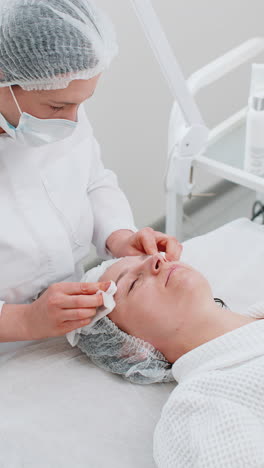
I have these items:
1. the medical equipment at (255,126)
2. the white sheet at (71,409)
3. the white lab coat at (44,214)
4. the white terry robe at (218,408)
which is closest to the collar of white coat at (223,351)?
the white terry robe at (218,408)

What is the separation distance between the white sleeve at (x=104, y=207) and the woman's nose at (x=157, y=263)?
233mm

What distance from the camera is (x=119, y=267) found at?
1324 mm

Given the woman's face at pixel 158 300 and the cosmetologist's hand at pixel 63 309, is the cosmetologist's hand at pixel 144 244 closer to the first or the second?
the woman's face at pixel 158 300

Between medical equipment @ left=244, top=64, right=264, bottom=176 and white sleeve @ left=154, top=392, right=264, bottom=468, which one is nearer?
white sleeve @ left=154, top=392, right=264, bottom=468

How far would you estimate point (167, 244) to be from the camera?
1358 millimetres

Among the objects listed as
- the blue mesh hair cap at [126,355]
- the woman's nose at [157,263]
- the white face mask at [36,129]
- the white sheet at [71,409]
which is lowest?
the white sheet at [71,409]

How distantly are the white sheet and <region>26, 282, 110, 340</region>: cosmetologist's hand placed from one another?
6.2 inches

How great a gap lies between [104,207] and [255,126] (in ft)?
1.86

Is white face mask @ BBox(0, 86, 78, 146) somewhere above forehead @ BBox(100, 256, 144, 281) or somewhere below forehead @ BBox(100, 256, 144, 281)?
above

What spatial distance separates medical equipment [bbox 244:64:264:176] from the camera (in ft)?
5.36

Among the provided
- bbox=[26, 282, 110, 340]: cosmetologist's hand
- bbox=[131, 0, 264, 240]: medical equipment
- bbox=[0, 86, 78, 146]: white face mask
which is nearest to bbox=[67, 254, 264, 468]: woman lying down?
bbox=[26, 282, 110, 340]: cosmetologist's hand

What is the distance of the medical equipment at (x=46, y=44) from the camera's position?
0.97 meters

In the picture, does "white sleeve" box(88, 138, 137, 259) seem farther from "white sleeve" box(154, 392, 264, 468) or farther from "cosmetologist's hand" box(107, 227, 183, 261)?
"white sleeve" box(154, 392, 264, 468)

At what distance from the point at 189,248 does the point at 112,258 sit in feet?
0.95
